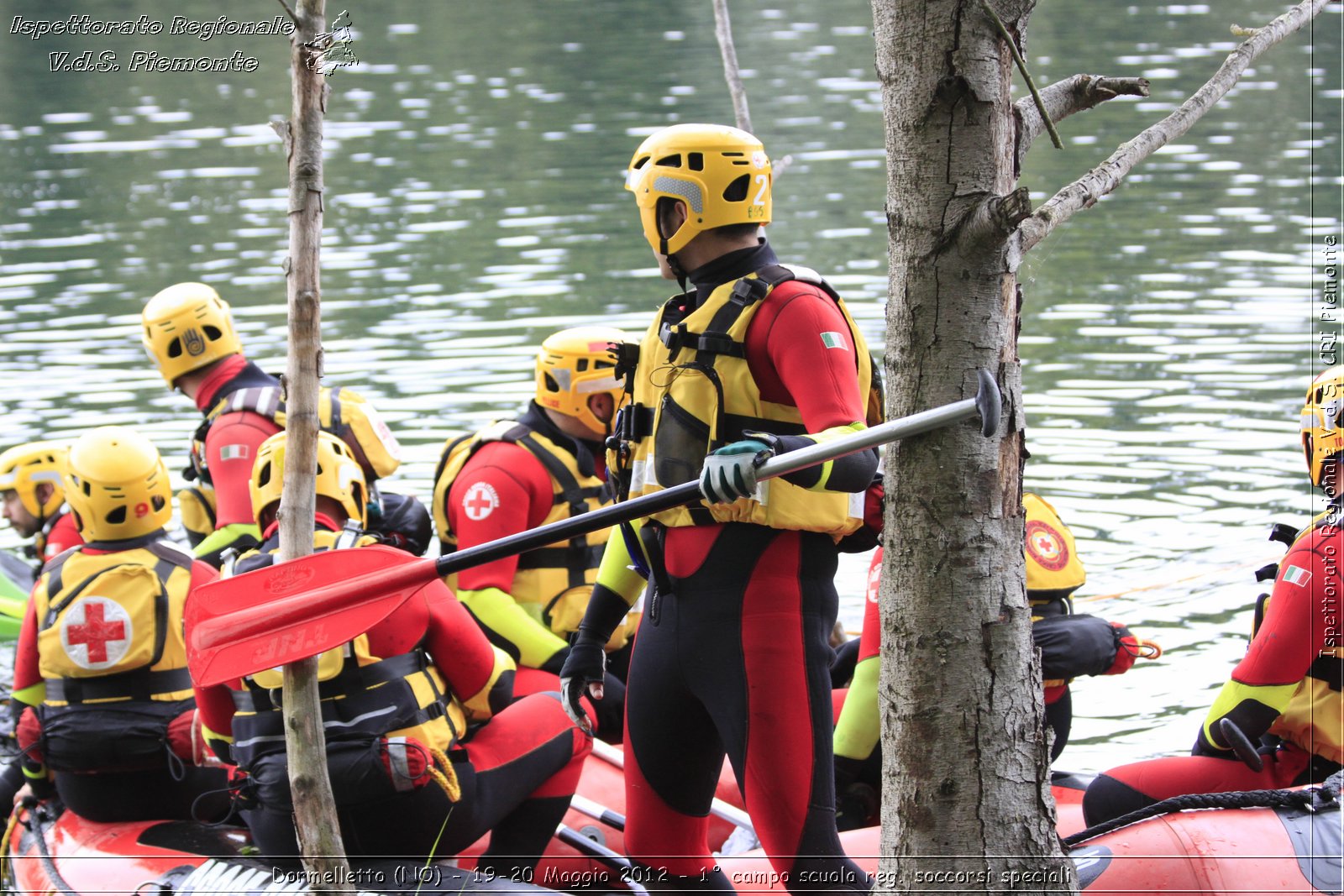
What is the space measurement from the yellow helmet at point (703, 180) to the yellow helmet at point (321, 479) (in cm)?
122

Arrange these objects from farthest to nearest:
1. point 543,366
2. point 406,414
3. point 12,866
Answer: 1. point 406,414
2. point 543,366
3. point 12,866

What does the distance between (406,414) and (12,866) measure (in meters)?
5.84

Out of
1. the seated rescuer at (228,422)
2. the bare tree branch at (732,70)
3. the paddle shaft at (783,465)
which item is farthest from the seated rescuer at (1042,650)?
the bare tree branch at (732,70)

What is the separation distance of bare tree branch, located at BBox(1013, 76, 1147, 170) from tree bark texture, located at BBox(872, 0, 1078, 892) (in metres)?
0.07

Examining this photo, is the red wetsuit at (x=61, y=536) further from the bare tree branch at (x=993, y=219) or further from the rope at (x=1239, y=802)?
the bare tree branch at (x=993, y=219)

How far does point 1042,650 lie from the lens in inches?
167

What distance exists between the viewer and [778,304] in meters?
3.43

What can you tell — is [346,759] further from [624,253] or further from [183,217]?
[183,217]

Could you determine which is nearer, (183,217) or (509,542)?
(509,542)

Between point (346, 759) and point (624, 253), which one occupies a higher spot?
point (624, 253)

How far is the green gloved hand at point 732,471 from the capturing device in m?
2.95

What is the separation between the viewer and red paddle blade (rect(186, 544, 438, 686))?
11.3ft

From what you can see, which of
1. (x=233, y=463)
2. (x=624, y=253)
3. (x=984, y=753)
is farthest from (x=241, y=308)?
(x=984, y=753)

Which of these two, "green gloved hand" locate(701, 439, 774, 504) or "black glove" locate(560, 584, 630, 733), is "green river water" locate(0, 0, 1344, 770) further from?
"green gloved hand" locate(701, 439, 774, 504)
